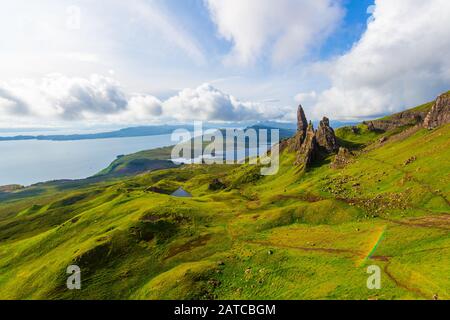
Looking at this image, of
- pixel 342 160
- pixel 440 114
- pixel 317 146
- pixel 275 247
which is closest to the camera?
pixel 275 247

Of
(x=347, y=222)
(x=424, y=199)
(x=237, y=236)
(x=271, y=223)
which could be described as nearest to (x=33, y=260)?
(x=237, y=236)

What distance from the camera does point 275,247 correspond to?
5778 cm

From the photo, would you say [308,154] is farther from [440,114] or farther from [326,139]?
[440,114]

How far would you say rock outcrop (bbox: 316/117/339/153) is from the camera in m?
165

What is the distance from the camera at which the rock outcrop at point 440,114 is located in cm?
12938

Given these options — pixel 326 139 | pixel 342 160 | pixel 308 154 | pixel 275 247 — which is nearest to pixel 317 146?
pixel 326 139

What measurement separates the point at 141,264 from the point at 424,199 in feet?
231

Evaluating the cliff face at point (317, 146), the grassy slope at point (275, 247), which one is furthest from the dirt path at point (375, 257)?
the cliff face at point (317, 146)

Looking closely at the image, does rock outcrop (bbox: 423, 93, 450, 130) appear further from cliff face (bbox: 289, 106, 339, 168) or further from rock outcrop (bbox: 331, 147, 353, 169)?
cliff face (bbox: 289, 106, 339, 168)

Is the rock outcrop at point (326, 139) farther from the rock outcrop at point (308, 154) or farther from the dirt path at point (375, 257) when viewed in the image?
the dirt path at point (375, 257)

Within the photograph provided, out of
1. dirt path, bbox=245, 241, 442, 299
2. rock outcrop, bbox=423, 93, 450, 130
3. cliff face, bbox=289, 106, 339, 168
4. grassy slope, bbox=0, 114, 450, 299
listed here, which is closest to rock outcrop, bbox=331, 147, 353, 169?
cliff face, bbox=289, 106, 339, 168

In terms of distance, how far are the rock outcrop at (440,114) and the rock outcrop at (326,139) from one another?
4621 centimetres

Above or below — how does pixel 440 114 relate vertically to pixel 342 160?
above

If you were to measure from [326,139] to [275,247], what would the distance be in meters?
128
